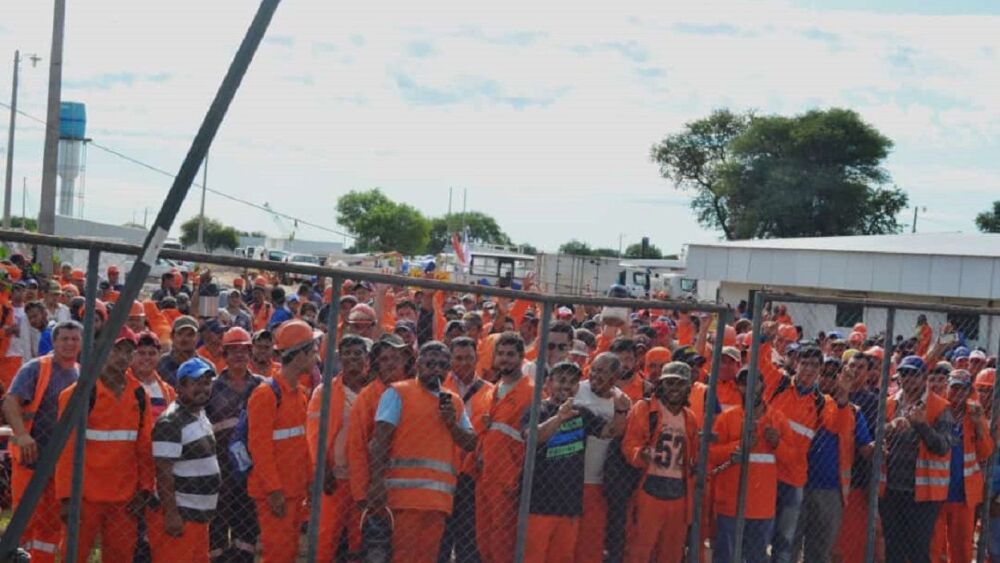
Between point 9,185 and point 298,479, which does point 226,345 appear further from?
point 9,185

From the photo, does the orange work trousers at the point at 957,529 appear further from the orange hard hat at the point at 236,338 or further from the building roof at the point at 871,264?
the building roof at the point at 871,264

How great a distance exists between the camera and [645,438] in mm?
7035

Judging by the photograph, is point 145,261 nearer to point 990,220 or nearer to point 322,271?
point 322,271

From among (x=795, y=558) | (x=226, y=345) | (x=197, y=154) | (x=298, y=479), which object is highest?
(x=197, y=154)

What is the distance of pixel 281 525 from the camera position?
639cm

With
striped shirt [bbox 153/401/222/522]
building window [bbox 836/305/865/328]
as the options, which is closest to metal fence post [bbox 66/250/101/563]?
striped shirt [bbox 153/401/222/522]

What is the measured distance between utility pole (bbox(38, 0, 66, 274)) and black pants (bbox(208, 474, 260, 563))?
12720 mm

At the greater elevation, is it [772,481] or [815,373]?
[815,373]

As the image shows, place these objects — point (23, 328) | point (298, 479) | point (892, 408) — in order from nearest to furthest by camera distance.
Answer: point (298, 479) < point (892, 408) < point (23, 328)

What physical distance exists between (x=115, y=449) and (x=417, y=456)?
161cm

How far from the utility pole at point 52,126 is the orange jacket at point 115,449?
13045mm

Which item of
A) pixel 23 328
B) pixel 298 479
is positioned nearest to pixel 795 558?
pixel 298 479

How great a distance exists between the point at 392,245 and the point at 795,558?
3777 inches

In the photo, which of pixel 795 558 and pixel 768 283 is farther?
pixel 768 283
